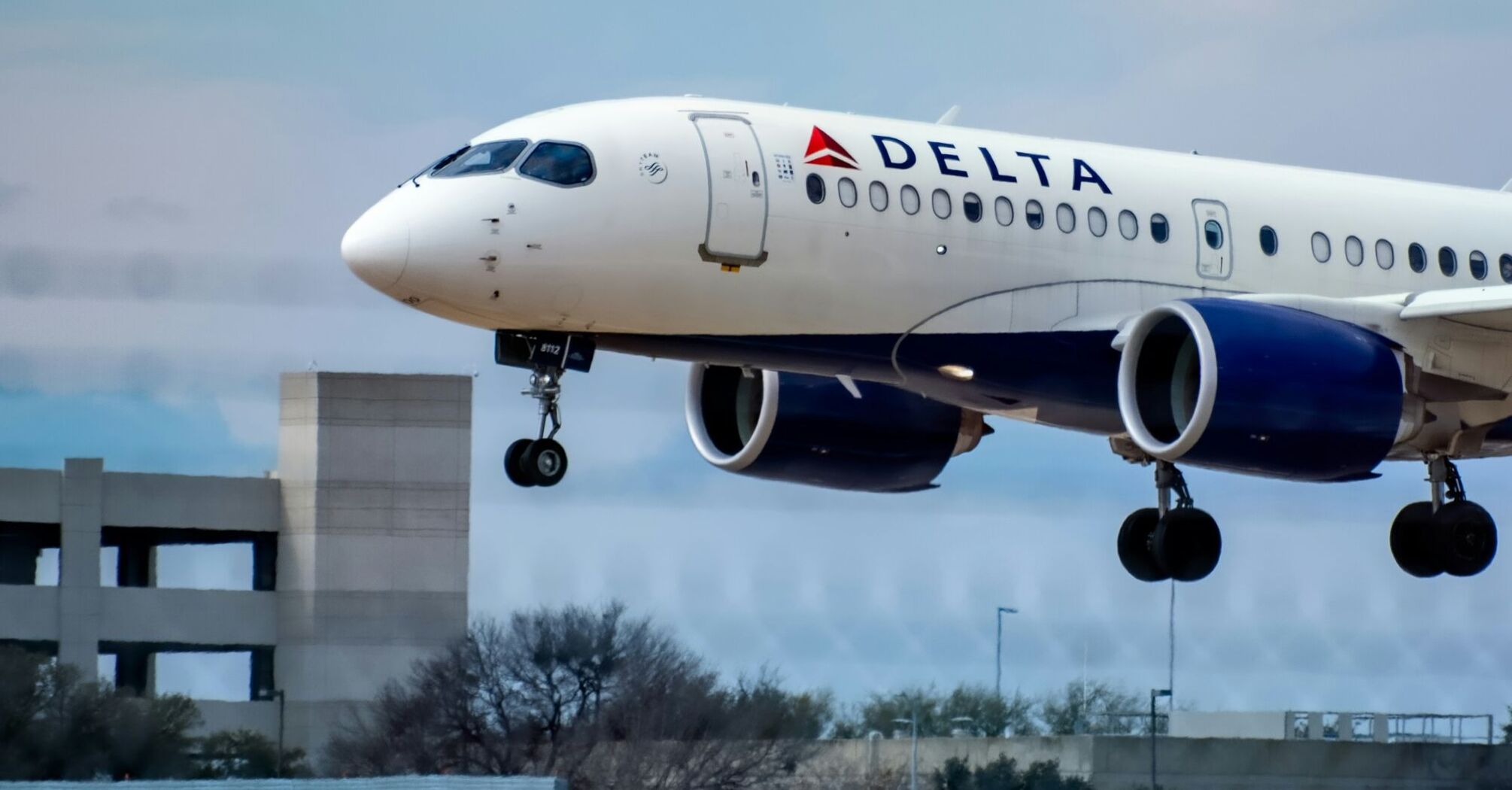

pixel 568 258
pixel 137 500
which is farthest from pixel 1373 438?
pixel 137 500

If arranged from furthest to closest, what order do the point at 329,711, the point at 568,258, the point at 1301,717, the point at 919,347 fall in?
the point at 329,711 < the point at 1301,717 < the point at 919,347 < the point at 568,258

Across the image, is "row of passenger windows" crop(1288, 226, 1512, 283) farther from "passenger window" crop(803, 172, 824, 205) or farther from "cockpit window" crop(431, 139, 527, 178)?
"cockpit window" crop(431, 139, 527, 178)

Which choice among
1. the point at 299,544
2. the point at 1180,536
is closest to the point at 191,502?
the point at 299,544

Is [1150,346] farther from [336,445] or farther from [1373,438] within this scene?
[336,445]

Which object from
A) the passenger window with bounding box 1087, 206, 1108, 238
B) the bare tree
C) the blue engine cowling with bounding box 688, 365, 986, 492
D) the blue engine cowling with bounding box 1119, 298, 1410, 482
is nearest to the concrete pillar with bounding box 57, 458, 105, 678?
the bare tree

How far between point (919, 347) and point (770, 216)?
2.37 metres

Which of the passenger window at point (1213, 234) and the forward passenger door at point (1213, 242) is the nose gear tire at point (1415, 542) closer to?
the forward passenger door at point (1213, 242)

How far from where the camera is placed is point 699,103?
28.0 metres

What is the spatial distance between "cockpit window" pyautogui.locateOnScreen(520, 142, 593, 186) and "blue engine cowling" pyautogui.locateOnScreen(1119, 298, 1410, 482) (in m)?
5.95

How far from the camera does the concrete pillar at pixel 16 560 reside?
62594 mm

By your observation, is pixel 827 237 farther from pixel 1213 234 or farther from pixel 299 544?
pixel 299 544

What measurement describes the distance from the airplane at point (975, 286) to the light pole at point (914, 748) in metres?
8.76

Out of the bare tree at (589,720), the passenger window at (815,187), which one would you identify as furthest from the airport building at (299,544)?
the passenger window at (815,187)

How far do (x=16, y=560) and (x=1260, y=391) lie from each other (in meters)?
41.8
